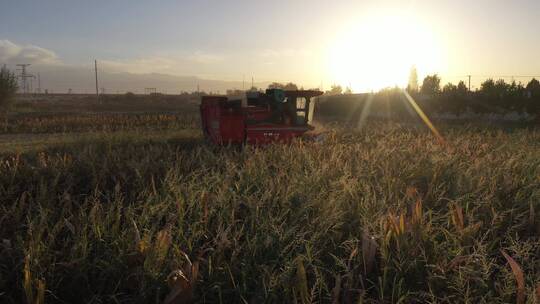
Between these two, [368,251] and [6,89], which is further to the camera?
[6,89]

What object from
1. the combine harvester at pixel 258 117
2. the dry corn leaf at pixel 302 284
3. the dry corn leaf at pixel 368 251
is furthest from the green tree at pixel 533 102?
the dry corn leaf at pixel 302 284

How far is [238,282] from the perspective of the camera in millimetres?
2893

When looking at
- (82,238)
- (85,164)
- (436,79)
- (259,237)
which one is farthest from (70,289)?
(436,79)

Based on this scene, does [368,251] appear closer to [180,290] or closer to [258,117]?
[180,290]

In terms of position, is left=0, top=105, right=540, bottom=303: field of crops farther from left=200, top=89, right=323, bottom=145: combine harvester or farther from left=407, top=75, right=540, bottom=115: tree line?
left=407, top=75, right=540, bottom=115: tree line

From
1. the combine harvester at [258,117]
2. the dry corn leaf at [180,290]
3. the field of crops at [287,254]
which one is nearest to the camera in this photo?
the dry corn leaf at [180,290]

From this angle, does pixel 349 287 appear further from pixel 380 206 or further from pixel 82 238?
pixel 82 238

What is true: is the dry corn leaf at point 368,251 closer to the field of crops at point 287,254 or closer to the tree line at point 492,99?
the field of crops at point 287,254

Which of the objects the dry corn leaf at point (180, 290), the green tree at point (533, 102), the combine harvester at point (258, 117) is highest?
the green tree at point (533, 102)

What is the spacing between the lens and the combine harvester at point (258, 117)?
10.1 metres

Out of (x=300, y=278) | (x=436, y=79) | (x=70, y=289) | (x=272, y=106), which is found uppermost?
(x=436, y=79)

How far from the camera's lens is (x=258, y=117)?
450 inches

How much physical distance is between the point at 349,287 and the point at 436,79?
167 ft

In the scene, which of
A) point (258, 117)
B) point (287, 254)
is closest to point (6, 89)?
point (258, 117)
